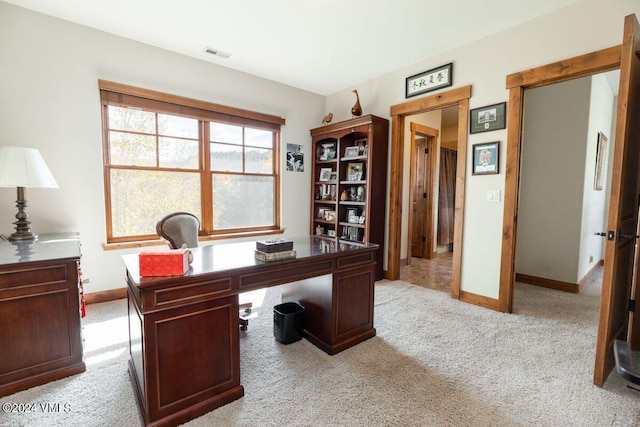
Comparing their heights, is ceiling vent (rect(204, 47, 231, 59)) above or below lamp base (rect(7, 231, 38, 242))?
above

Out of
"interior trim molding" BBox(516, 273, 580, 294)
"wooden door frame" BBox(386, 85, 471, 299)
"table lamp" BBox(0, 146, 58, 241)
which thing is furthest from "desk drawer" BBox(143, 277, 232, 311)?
"interior trim molding" BBox(516, 273, 580, 294)

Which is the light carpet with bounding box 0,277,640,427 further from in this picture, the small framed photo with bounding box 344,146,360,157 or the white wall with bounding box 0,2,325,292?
the small framed photo with bounding box 344,146,360,157

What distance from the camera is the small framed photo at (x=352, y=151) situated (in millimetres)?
4102

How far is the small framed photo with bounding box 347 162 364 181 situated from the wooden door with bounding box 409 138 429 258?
149 centimetres

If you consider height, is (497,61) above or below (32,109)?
above

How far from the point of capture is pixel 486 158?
2992 mm

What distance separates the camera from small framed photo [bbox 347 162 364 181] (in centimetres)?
409

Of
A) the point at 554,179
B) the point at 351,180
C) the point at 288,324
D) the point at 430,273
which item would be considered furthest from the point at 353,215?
the point at 554,179

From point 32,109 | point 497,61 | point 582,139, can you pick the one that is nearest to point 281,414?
point 32,109

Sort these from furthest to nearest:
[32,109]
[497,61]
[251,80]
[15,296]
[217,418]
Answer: [251,80], [497,61], [32,109], [15,296], [217,418]

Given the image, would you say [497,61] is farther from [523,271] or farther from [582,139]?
[523,271]

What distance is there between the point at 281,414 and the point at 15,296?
1667 mm

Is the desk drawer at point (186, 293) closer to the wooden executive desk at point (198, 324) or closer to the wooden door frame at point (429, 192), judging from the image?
the wooden executive desk at point (198, 324)

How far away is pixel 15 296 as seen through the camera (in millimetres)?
1661
